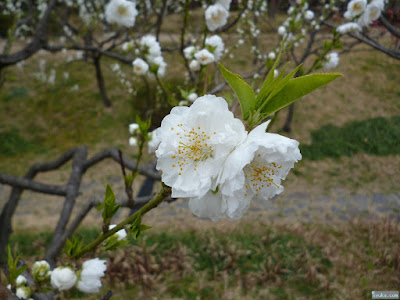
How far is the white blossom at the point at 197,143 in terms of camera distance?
57cm

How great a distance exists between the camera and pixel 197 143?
0.65 m

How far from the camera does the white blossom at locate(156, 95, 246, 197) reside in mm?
571

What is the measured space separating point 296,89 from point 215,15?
5.21 ft

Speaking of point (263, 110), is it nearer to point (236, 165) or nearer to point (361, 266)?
point (236, 165)

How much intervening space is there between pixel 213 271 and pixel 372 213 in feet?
8.74

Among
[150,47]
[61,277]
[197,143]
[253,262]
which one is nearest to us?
[197,143]

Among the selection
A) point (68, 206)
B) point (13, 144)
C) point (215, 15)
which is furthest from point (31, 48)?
point (13, 144)

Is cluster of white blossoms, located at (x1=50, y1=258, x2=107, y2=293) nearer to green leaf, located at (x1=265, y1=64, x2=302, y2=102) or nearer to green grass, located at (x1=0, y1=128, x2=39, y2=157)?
green leaf, located at (x1=265, y1=64, x2=302, y2=102)

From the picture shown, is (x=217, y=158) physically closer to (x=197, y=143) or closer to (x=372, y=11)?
(x=197, y=143)

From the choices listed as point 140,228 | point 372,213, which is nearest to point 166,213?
point 372,213

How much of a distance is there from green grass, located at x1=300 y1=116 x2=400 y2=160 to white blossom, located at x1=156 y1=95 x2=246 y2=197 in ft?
17.0

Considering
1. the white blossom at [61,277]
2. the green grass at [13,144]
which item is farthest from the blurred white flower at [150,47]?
the green grass at [13,144]

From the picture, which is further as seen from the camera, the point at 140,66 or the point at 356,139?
the point at 356,139

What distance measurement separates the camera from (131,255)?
340 cm
